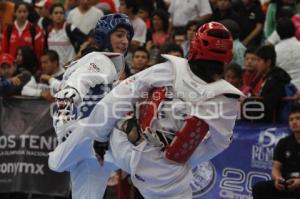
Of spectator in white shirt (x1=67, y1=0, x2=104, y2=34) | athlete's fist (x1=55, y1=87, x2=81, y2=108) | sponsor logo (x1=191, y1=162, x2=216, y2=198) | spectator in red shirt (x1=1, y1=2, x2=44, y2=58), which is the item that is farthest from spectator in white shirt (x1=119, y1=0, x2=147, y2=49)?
athlete's fist (x1=55, y1=87, x2=81, y2=108)

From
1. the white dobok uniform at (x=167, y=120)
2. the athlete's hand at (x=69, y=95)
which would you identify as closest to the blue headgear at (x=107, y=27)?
the athlete's hand at (x=69, y=95)

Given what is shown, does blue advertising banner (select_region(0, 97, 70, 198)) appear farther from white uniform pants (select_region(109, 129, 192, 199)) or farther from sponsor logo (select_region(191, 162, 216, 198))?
white uniform pants (select_region(109, 129, 192, 199))

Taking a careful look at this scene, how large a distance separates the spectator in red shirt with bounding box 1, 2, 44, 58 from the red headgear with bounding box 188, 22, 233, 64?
6775 millimetres

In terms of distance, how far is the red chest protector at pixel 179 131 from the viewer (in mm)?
6180

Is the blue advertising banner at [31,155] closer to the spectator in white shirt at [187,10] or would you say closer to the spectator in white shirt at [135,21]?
the spectator in white shirt at [135,21]

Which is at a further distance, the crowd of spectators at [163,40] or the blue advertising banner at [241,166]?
the crowd of spectators at [163,40]

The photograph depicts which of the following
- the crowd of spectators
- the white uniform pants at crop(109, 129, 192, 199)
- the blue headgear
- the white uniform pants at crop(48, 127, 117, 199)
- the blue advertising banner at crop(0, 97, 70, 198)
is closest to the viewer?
the white uniform pants at crop(109, 129, 192, 199)

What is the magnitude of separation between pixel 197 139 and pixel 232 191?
3.60 metres

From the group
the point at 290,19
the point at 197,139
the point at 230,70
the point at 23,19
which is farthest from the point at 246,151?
the point at 23,19

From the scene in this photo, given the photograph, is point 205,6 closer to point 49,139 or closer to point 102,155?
point 49,139

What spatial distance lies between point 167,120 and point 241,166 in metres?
3.52

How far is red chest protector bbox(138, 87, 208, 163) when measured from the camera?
6.18 m

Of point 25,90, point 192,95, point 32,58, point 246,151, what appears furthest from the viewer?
point 32,58

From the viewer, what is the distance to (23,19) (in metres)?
13.0
